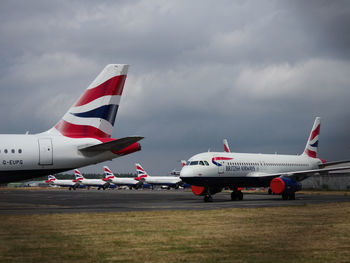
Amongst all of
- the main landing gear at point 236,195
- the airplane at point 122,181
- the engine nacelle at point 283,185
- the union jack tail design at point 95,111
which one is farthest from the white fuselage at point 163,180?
the union jack tail design at point 95,111

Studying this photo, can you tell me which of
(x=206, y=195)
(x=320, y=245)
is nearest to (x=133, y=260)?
(x=320, y=245)

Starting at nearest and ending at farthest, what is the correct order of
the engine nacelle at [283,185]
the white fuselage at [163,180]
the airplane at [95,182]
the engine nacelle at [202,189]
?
the engine nacelle at [283,185] < the engine nacelle at [202,189] < the white fuselage at [163,180] < the airplane at [95,182]

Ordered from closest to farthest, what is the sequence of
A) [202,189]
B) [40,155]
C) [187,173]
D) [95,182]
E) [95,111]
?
[40,155]
[95,111]
[187,173]
[202,189]
[95,182]

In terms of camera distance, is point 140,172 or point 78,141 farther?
point 140,172

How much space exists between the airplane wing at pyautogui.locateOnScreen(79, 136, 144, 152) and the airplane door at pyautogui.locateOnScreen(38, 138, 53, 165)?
1.59m

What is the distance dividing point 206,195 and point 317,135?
22026 mm

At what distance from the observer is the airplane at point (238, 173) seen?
34.3m

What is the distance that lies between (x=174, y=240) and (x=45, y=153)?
12622 millimetres

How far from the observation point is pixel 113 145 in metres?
22.2

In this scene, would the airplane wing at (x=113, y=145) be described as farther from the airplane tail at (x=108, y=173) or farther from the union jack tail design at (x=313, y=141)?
the airplane tail at (x=108, y=173)

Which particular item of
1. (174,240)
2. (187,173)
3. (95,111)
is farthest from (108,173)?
(174,240)

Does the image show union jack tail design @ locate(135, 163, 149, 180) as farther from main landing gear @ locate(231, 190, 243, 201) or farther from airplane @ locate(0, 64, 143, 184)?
airplane @ locate(0, 64, 143, 184)

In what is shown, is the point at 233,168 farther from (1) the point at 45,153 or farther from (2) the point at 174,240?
(2) the point at 174,240

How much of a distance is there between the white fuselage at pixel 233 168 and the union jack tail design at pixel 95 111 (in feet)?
37.4
